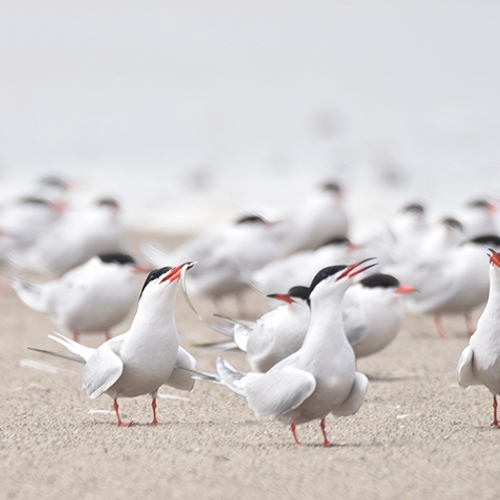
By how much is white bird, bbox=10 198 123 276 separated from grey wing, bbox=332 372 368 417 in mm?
5083

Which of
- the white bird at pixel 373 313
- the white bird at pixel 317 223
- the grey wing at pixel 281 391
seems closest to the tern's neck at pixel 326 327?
the grey wing at pixel 281 391

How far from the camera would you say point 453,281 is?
646 centimetres

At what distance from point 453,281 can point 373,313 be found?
5.30 ft

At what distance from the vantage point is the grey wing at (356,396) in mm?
3398

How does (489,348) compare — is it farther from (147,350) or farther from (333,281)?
(147,350)

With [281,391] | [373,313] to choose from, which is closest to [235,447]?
[281,391]

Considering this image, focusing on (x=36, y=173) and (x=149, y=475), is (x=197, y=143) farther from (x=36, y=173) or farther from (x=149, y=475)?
(x=149, y=475)

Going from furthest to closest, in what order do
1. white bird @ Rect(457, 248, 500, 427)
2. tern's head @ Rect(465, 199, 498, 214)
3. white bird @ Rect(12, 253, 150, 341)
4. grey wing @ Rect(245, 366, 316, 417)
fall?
tern's head @ Rect(465, 199, 498, 214) < white bird @ Rect(12, 253, 150, 341) < white bird @ Rect(457, 248, 500, 427) < grey wing @ Rect(245, 366, 316, 417)

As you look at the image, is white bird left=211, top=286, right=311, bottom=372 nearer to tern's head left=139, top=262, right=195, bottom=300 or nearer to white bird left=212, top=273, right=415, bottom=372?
white bird left=212, top=273, right=415, bottom=372

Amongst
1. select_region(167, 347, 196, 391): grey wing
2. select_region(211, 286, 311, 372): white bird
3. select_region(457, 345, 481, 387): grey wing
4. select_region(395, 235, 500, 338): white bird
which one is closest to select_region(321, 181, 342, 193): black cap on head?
select_region(395, 235, 500, 338): white bird

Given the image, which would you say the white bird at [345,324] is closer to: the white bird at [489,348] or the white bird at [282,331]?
the white bird at [282,331]

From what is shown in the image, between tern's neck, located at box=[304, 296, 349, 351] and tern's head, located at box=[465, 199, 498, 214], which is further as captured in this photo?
tern's head, located at box=[465, 199, 498, 214]

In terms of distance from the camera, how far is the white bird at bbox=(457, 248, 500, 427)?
3.58 meters

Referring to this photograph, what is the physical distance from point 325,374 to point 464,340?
325 cm
